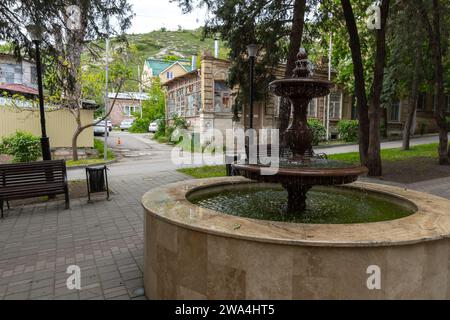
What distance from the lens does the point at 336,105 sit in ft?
89.9

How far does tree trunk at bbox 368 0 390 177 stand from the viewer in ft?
34.1

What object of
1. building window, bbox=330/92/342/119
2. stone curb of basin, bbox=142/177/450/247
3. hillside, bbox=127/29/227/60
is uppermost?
hillside, bbox=127/29/227/60

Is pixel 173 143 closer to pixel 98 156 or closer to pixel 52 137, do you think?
pixel 98 156

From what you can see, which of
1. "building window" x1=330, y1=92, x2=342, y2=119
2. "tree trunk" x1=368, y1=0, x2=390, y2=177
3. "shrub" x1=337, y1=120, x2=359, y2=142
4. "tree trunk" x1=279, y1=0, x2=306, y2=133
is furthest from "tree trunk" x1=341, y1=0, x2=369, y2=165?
"building window" x1=330, y1=92, x2=342, y2=119

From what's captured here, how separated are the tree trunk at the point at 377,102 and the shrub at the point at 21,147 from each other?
14725 mm

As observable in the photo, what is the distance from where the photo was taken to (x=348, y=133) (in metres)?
24.4

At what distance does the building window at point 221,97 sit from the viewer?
22391 mm

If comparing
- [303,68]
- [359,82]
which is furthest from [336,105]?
[303,68]

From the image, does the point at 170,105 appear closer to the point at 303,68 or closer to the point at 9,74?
the point at 9,74

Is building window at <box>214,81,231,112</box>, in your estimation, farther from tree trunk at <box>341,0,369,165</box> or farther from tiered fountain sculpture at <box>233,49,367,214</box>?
tiered fountain sculpture at <box>233,49,367,214</box>

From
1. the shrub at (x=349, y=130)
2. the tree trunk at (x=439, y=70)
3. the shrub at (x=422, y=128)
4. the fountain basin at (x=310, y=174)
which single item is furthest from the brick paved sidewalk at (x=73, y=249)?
the shrub at (x=422, y=128)

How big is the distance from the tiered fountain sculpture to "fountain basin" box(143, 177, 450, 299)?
2.40 feet
